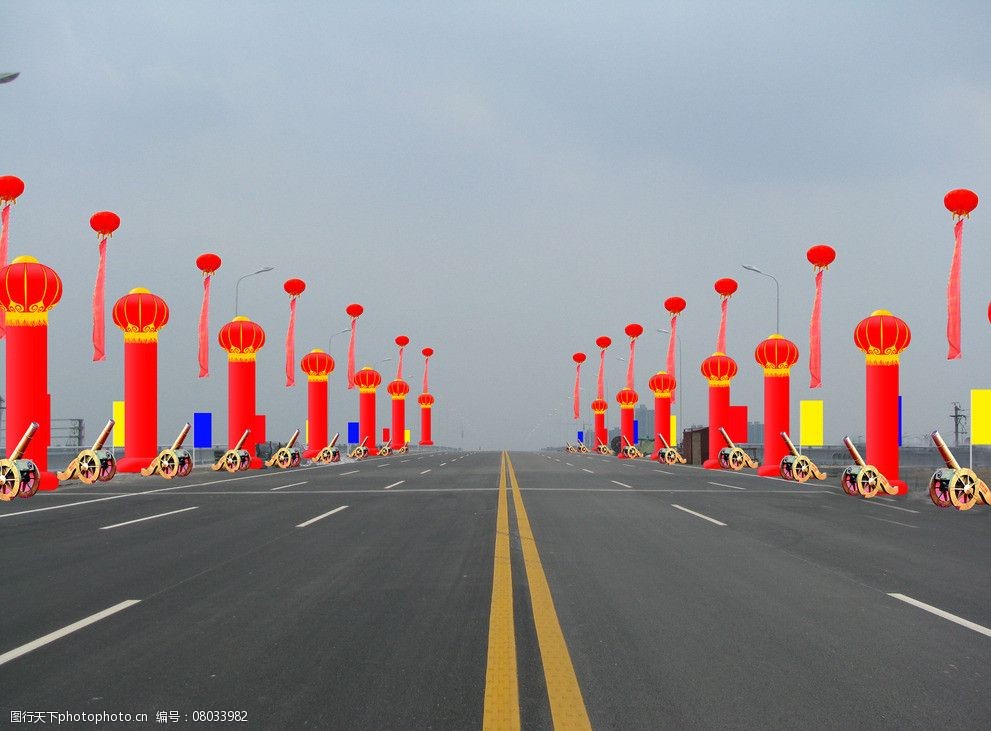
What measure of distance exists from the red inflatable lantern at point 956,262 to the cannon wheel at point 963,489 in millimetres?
4744

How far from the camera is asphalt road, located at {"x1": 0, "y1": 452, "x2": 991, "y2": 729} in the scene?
4.45 m

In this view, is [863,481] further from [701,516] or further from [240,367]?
[240,367]

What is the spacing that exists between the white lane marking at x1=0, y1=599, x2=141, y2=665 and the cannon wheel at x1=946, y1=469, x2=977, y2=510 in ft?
58.0

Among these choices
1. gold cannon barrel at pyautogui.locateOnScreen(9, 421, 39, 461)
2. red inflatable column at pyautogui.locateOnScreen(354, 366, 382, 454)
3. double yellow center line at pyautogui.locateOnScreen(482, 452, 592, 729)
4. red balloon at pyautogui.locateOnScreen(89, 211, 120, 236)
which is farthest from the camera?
red inflatable column at pyautogui.locateOnScreen(354, 366, 382, 454)

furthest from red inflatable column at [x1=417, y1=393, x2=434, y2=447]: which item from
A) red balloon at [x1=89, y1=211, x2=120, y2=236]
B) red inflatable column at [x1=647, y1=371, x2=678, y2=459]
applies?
red balloon at [x1=89, y1=211, x2=120, y2=236]

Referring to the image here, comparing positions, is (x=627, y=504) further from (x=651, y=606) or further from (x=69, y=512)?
(x=69, y=512)

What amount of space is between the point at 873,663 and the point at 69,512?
14.9m

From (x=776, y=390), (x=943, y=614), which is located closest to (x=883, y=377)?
(x=776, y=390)

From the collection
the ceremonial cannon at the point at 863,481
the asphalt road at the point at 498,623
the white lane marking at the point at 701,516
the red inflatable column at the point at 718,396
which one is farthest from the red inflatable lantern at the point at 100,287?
the red inflatable column at the point at 718,396

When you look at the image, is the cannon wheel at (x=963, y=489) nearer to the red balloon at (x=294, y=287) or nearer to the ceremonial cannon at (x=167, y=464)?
the ceremonial cannon at (x=167, y=464)

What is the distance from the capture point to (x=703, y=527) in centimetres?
1304

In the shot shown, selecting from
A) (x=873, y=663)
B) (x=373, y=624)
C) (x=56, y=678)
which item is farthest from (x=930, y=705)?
(x=56, y=678)

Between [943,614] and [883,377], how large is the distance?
734 inches

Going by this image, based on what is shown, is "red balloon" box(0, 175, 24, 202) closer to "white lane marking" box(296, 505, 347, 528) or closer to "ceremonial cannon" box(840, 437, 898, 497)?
"white lane marking" box(296, 505, 347, 528)
